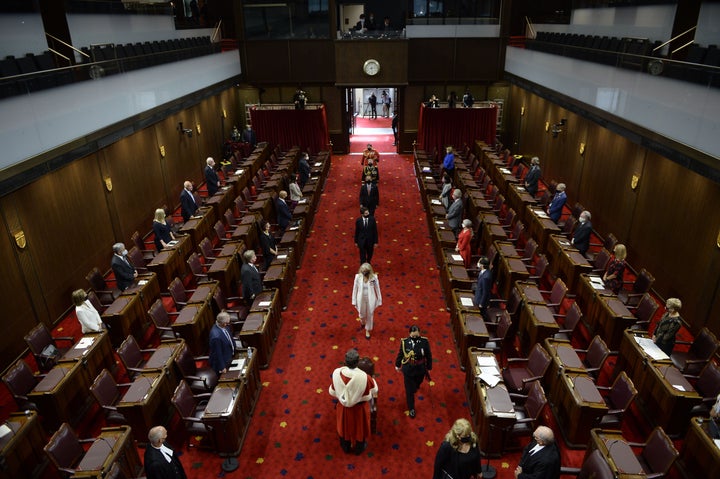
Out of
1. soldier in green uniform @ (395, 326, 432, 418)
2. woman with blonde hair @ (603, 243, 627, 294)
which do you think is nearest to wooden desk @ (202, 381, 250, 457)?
soldier in green uniform @ (395, 326, 432, 418)

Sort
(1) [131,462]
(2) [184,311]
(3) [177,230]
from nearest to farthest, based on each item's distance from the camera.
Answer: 1. (1) [131,462]
2. (2) [184,311]
3. (3) [177,230]

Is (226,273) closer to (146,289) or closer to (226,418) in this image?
(146,289)

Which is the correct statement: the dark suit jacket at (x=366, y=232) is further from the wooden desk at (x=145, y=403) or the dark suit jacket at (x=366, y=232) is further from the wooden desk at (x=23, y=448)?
the wooden desk at (x=23, y=448)

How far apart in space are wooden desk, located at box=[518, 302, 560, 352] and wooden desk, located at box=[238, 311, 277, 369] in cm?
390

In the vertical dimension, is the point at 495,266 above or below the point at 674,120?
below

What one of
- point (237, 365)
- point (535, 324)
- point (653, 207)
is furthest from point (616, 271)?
point (237, 365)

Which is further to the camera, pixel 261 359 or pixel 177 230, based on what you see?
pixel 177 230

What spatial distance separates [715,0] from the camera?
9125mm

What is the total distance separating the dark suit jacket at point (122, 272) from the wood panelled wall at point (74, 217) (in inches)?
48.5

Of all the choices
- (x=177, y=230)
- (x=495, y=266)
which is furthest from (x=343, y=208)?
(x=495, y=266)

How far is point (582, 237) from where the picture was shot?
9422 millimetres

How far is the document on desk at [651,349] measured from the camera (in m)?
6.10

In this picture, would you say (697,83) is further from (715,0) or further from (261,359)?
(261,359)

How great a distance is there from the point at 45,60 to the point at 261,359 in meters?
6.95
